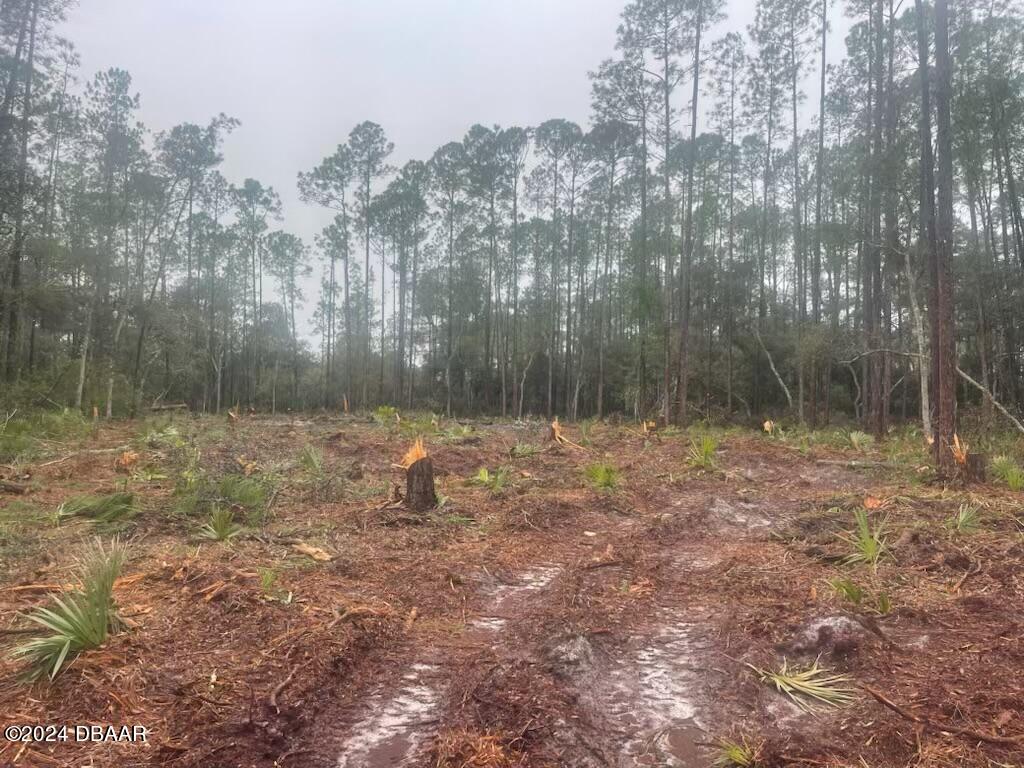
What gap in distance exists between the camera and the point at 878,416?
16328 mm

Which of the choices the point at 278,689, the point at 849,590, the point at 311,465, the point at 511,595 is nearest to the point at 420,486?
the point at 511,595

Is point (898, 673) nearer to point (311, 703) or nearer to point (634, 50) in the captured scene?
point (311, 703)

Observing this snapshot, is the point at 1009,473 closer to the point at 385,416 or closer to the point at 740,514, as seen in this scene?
the point at 740,514

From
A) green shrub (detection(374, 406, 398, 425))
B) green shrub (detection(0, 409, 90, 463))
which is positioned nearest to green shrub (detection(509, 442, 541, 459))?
green shrub (detection(0, 409, 90, 463))

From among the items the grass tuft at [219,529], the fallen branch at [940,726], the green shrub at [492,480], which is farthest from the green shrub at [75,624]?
the green shrub at [492,480]

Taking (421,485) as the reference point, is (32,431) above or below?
above

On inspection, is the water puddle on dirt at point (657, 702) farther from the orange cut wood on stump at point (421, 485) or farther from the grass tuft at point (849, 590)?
the orange cut wood on stump at point (421, 485)

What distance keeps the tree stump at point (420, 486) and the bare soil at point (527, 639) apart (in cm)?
22

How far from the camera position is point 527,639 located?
367cm

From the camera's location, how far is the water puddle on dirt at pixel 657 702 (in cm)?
252

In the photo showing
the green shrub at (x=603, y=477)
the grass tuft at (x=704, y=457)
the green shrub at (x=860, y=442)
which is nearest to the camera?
the green shrub at (x=603, y=477)

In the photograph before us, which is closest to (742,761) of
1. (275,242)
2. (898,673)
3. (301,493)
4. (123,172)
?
(898,673)

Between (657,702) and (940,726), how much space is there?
1162mm

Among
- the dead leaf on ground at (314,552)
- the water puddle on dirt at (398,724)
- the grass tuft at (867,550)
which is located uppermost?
the grass tuft at (867,550)
